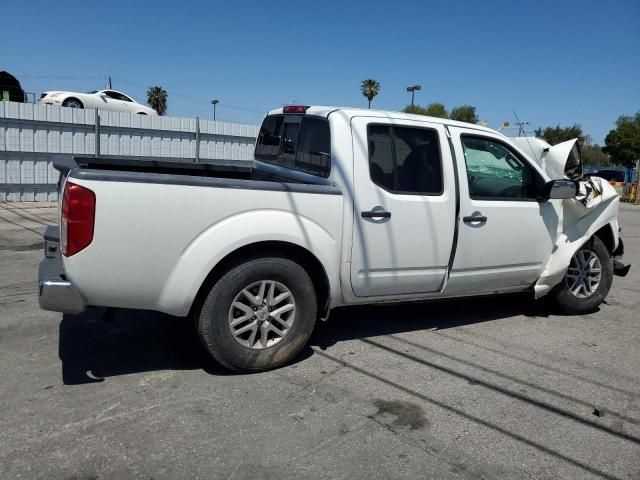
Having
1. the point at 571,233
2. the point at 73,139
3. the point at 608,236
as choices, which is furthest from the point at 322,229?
the point at 73,139

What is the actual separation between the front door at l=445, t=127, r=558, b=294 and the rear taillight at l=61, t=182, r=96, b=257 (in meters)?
2.79

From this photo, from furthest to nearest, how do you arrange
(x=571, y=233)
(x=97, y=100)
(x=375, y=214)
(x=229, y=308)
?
(x=97, y=100) < (x=571, y=233) < (x=375, y=214) < (x=229, y=308)

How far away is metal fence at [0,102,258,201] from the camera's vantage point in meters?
13.2

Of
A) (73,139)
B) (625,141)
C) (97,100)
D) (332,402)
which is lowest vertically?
(332,402)

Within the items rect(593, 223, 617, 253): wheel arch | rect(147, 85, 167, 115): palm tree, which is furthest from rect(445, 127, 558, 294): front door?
rect(147, 85, 167, 115): palm tree

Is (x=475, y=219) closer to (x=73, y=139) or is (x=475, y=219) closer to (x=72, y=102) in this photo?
(x=73, y=139)

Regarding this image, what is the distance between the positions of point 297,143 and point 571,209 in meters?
2.70

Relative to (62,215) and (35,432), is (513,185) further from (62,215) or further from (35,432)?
(35,432)

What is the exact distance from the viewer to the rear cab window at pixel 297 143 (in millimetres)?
4367

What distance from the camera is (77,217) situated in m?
3.29

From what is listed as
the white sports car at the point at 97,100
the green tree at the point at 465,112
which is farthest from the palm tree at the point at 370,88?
the white sports car at the point at 97,100

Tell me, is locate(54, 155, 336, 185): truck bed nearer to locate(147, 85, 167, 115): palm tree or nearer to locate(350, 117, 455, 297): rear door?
locate(350, 117, 455, 297): rear door

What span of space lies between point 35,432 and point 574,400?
3.29 m

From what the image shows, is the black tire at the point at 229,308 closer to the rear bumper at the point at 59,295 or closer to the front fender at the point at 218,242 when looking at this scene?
the front fender at the point at 218,242
